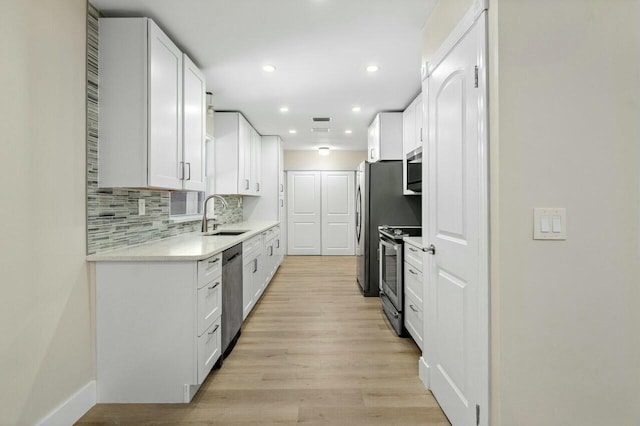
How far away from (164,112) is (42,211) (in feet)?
3.30

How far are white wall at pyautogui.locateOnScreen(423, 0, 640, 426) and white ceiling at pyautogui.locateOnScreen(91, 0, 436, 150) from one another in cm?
106

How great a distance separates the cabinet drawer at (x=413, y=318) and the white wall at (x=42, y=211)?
2.17 m

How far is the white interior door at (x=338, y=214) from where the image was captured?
25.8 feet

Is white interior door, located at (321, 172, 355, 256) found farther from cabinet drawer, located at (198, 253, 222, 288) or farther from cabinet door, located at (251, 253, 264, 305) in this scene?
cabinet drawer, located at (198, 253, 222, 288)

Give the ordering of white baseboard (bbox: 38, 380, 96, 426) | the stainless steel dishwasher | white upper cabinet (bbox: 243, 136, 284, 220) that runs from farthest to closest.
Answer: white upper cabinet (bbox: 243, 136, 284, 220)
the stainless steel dishwasher
white baseboard (bbox: 38, 380, 96, 426)

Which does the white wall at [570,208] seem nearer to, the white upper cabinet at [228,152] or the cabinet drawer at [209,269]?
the cabinet drawer at [209,269]

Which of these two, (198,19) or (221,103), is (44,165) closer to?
(198,19)

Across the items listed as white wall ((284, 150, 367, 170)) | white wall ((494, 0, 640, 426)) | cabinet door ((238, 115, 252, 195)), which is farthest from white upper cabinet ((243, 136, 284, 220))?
white wall ((494, 0, 640, 426))

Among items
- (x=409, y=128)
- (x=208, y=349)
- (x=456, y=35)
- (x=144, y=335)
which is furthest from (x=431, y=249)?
(x=409, y=128)

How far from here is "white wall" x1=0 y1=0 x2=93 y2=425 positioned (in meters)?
1.46

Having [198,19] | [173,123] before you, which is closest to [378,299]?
[173,123]

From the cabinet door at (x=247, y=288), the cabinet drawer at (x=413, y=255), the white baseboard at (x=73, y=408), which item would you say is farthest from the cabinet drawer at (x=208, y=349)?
the cabinet drawer at (x=413, y=255)

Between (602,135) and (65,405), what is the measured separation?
110 inches

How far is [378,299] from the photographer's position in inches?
166
